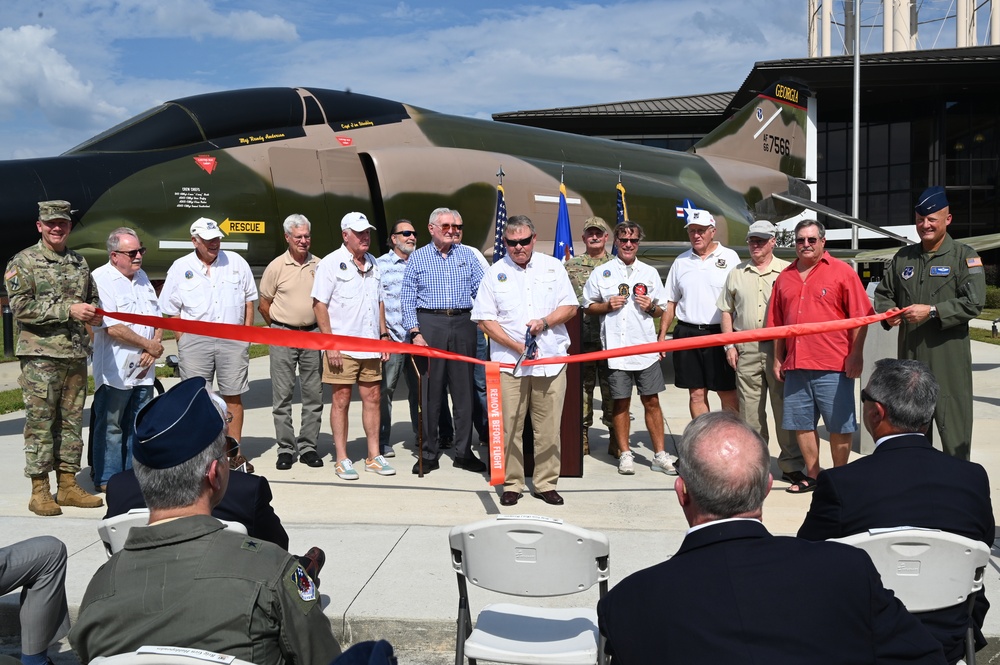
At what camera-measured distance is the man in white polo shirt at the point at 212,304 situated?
6629 millimetres

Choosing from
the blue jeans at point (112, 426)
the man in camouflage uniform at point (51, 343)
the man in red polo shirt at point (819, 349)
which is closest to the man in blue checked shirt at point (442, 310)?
the blue jeans at point (112, 426)

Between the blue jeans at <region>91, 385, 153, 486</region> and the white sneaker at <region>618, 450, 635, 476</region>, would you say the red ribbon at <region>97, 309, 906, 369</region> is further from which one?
the white sneaker at <region>618, 450, 635, 476</region>

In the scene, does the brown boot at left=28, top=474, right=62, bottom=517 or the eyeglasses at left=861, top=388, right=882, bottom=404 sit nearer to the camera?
the eyeglasses at left=861, top=388, right=882, bottom=404

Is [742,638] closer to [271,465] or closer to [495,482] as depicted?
[495,482]

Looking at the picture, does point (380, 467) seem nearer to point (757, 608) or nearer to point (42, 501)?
point (42, 501)

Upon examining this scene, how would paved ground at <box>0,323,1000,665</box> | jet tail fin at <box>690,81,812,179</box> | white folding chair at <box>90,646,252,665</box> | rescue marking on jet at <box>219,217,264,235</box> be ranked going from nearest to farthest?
white folding chair at <box>90,646,252,665</box>
paved ground at <box>0,323,1000,665</box>
rescue marking on jet at <box>219,217,264,235</box>
jet tail fin at <box>690,81,812,179</box>

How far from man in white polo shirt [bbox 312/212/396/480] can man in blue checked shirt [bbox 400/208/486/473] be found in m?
0.36

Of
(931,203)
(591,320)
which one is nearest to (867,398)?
(931,203)

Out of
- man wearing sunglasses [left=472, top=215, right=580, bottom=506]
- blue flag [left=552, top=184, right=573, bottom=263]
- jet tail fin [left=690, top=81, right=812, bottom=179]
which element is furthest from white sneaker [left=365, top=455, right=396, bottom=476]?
jet tail fin [left=690, top=81, right=812, bottom=179]

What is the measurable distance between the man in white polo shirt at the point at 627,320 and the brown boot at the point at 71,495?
163 inches

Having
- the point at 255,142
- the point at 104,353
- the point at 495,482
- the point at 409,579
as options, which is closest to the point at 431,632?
the point at 409,579

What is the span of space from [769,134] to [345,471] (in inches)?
610

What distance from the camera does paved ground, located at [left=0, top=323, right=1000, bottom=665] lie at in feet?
13.2

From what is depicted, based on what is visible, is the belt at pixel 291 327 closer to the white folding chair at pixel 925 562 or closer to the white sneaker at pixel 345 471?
the white sneaker at pixel 345 471
